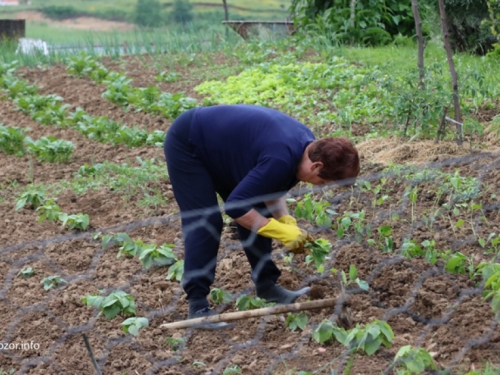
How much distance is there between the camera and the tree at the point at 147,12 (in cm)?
2141

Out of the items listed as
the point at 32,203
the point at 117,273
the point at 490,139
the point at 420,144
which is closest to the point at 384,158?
the point at 420,144

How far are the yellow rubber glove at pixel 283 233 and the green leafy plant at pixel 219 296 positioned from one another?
693 millimetres

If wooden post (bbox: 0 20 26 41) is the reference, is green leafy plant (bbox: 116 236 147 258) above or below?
below

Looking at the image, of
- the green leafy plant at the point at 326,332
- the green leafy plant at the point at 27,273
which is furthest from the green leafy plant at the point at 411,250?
the green leafy plant at the point at 27,273

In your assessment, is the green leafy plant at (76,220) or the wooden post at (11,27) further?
the wooden post at (11,27)

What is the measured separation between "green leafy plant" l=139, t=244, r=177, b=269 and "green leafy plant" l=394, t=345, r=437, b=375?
5.65ft

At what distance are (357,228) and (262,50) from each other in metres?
6.04

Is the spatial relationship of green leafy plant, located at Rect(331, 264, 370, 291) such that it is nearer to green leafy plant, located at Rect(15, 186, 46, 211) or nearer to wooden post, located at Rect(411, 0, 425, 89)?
wooden post, located at Rect(411, 0, 425, 89)

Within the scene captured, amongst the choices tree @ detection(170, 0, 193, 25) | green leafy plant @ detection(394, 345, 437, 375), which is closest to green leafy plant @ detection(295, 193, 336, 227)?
green leafy plant @ detection(394, 345, 437, 375)

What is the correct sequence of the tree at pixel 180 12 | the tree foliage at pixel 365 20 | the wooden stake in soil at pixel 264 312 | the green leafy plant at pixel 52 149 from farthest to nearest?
the tree at pixel 180 12 < the tree foliage at pixel 365 20 < the green leafy plant at pixel 52 149 < the wooden stake in soil at pixel 264 312

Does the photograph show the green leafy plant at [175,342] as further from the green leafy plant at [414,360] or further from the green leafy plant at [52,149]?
the green leafy plant at [52,149]

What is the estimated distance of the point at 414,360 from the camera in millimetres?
2891

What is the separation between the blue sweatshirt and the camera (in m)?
3.29

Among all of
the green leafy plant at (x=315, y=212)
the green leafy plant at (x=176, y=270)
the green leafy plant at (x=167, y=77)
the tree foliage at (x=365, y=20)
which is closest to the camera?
the green leafy plant at (x=176, y=270)
